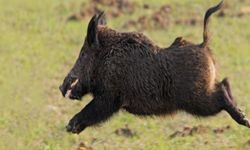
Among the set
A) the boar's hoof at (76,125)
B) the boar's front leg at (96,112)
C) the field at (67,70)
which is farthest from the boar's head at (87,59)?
the field at (67,70)

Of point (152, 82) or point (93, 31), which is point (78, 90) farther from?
point (152, 82)

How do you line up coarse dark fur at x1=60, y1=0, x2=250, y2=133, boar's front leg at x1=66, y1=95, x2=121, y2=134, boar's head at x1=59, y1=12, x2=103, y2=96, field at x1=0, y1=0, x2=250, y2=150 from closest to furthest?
coarse dark fur at x1=60, y1=0, x2=250, y2=133
boar's front leg at x1=66, y1=95, x2=121, y2=134
boar's head at x1=59, y1=12, x2=103, y2=96
field at x1=0, y1=0, x2=250, y2=150

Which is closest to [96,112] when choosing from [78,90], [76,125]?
[76,125]

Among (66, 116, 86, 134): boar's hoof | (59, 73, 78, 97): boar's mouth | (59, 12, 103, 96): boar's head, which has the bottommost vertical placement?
(66, 116, 86, 134): boar's hoof

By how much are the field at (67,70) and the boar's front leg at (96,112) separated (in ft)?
2.06

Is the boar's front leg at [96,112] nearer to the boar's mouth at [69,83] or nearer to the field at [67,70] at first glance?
the boar's mouth at [69,83]

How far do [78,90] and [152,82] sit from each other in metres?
0.87

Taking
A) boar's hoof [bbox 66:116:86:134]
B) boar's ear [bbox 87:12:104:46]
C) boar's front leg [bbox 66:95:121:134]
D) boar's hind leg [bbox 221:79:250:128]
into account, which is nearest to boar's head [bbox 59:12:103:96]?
boar's ear [bbox 87:12:104:46]

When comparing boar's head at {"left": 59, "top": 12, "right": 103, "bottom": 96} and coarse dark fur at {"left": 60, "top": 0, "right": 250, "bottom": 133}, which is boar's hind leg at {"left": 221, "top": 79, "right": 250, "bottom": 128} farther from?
boar's head at {"left": 59, "top": 12, "right": 103, "bottom": 96}

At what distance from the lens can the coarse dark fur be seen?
26.3ft

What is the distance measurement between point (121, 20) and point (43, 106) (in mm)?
5710

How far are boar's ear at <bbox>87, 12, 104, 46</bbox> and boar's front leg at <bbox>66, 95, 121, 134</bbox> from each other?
615mm

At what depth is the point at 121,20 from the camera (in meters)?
16.7

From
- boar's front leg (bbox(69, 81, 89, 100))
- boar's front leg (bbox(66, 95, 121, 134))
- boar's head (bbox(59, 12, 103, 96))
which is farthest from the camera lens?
boar's front leg (bbox(69, 81, 89, 100))
